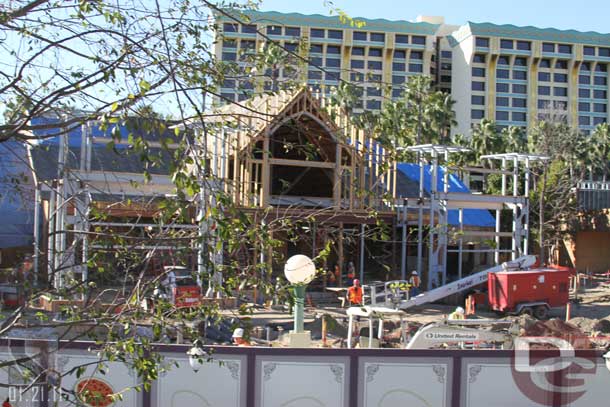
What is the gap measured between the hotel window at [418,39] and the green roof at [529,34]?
5.15 m

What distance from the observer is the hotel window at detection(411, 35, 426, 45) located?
8666 cm

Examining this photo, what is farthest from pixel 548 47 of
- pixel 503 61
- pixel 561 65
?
pixel 503 61

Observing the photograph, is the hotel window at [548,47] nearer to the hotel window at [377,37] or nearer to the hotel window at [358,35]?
the hotel window at [377,37]

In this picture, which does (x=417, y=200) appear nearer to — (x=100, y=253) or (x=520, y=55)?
(x=100, y=253)

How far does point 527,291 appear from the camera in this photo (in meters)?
23.9

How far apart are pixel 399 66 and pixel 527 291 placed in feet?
210

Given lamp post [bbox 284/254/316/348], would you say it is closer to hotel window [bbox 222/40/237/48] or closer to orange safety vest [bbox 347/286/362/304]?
hotel window [bbox 222/40/237/48]

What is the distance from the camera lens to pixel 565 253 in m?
44.0

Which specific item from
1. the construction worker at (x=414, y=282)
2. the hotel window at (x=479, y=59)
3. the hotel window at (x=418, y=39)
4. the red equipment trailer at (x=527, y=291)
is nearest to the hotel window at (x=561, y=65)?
the hotel window at (x=479, y=59)

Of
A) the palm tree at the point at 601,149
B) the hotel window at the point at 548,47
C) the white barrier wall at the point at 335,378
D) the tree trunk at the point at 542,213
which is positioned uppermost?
the hotel window at the point at 548,47

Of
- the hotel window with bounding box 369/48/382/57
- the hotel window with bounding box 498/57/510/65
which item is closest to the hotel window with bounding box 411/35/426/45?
the hotel window with bounding box 369/48/382/57

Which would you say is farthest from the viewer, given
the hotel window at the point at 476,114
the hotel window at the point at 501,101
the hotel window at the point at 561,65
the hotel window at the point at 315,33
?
the hotel window at the point at 561,65

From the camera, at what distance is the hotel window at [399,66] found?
8468 centimetres

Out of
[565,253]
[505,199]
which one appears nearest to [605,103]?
[565,253]
